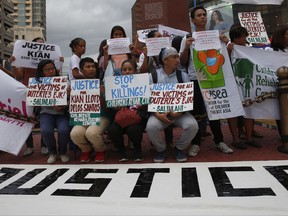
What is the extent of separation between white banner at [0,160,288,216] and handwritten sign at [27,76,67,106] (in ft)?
3.05

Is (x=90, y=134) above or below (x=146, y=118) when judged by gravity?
below

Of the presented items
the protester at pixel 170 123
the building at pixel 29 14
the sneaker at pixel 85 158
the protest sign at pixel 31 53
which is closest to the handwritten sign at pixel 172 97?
the protester at pixel 170 123

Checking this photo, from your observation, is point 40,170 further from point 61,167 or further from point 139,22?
point 139,22

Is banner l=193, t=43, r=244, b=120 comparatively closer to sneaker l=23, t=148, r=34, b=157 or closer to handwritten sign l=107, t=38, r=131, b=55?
handwritten sign l=107, t=38, r=131, b=55

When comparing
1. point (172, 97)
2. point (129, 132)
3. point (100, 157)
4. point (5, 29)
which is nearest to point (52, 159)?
point (100, 157)

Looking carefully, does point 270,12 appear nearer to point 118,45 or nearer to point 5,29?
point 118,45

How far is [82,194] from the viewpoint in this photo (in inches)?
111

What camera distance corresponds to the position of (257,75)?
14.2 feet

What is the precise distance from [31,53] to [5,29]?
210ft

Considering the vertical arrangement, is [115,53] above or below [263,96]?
above

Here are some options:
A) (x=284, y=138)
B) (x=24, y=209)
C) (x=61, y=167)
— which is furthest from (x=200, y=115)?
(x=24, y=209)

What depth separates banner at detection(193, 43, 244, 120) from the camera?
163 inches

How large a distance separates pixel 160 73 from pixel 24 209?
2363 mm

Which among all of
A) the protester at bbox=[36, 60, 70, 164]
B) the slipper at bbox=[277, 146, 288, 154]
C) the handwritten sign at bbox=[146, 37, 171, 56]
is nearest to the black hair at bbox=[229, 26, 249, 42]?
the handwritten sign at bbox=[146, 37, 171, 56]
